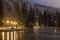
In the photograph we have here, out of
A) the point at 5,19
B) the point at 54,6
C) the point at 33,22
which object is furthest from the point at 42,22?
the point at 5,19

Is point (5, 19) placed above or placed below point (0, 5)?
below

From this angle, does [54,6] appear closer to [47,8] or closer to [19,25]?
[47,8]

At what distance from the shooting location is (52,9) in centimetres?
310

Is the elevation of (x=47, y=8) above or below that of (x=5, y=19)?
above

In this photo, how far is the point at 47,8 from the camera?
3105 millimetres

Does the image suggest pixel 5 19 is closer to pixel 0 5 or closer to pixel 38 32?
pixel 0 5

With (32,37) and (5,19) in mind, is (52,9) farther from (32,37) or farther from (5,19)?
(5,19)

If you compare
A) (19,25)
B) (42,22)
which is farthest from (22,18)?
(42,22)

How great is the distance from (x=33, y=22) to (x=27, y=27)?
14 centimetres

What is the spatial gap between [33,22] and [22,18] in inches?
8.1

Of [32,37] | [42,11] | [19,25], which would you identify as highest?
[42,11]

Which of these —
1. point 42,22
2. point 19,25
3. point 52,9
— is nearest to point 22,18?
point 19,25

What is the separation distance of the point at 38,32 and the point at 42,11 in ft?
1.25

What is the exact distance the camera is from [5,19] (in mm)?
3035
